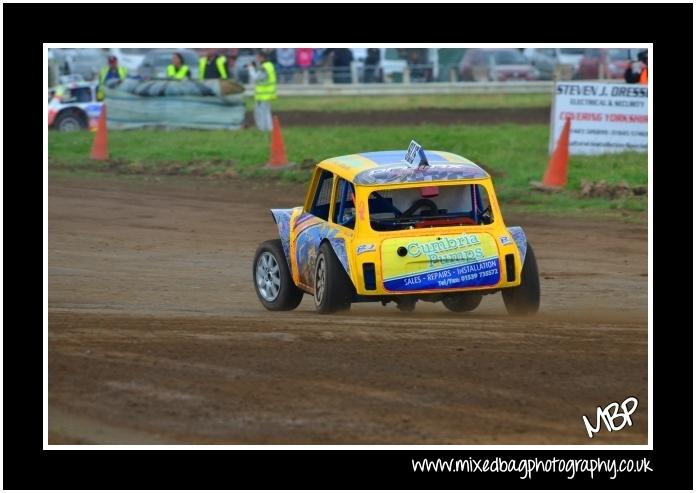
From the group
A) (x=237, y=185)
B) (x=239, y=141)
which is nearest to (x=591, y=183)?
(x=237, y=185)

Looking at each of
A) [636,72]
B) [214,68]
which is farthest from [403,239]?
[214,68]

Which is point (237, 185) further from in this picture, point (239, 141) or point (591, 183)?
point (591, 183)

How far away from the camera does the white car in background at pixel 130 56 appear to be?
43500mm

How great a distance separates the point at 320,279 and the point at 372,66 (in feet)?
99.8

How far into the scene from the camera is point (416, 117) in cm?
3162

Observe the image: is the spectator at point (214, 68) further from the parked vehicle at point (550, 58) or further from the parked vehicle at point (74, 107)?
the parked vehicle at point (550, 58)

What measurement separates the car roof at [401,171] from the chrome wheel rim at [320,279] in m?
0.79

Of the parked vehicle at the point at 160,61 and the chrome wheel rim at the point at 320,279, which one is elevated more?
the parked vehicle at the point at 160,61

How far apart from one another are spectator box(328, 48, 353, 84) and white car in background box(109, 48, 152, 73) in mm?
6703

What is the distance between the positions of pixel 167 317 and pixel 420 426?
12.8 ft

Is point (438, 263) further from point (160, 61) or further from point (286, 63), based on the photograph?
point (286, 63)

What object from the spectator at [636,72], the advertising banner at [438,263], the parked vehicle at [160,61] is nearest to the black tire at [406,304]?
the advertising banner at [438,263]

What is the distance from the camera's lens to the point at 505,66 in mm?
41500

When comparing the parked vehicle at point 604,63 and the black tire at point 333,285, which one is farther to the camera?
the parked vehicle at point 604,63
